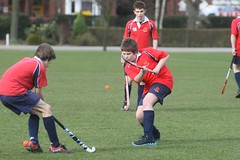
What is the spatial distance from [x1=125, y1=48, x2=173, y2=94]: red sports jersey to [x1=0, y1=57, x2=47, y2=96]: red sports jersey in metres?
1.42

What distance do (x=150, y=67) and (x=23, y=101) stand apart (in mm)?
1797

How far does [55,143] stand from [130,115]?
399 cm

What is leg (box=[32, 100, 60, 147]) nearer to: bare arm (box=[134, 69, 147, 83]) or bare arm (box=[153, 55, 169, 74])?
bare arm (box=[134, 69, 147, 83])

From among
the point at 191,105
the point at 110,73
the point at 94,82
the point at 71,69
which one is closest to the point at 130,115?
the point at 191,105

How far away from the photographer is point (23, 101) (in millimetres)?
8242

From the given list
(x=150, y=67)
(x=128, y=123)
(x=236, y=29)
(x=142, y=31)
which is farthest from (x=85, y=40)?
(x=150, y=67)

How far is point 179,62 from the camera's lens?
98.7 ft

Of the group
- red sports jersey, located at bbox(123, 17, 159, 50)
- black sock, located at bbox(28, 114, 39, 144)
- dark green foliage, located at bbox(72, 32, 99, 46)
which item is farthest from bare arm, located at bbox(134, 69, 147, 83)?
dark green foliage, located at bbox(72, 32, 99, 46)

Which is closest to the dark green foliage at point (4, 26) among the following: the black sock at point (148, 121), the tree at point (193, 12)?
the tree at point (193, 12)

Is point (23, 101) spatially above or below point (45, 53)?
below

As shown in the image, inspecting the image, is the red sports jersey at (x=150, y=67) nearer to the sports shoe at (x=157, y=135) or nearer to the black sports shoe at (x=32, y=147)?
the sports shoe at (x=157, y=135)

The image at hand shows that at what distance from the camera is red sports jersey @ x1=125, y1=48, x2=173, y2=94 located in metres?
9.07

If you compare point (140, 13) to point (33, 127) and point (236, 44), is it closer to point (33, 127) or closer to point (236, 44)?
point (236, 44)

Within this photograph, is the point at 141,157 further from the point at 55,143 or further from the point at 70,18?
the point at 70,18
